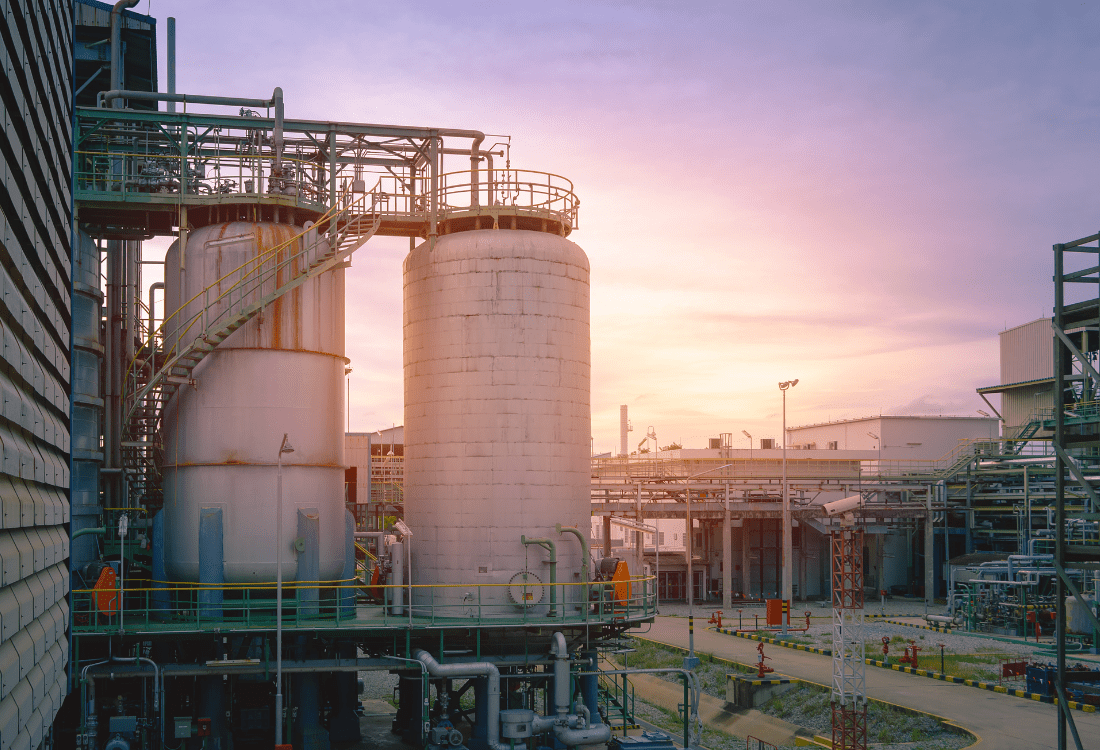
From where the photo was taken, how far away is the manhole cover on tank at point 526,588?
31859mm

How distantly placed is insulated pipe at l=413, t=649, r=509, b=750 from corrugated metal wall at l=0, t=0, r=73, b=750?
783 inches

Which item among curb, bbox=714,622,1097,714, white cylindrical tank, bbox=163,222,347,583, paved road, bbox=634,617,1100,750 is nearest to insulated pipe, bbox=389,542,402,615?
white cylindrical tank, bbox=163,222,347,583

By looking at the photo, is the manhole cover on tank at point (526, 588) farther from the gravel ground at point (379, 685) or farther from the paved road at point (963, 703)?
the gravel ground at point (379, 685)

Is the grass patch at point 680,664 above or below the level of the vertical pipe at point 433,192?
below

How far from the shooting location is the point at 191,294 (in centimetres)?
3184

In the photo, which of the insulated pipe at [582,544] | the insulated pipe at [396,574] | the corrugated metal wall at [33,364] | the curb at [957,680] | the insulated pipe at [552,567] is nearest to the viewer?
the corrugated metal wall at [33,364]

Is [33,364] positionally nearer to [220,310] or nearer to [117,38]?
[220,310]

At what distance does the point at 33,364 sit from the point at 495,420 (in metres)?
25.5

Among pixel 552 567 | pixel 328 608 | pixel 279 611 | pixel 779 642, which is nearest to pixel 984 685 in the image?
pixel 779 642

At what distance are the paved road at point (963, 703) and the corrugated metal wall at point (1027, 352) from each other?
34.8 meters

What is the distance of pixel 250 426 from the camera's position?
102 ft

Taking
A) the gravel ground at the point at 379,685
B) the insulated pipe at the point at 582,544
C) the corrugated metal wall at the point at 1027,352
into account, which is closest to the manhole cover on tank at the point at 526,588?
the insulated pipe at the point at 582,544

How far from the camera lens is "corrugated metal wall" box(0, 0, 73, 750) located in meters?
6.08

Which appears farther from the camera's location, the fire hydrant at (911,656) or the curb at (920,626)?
the curb at (920,626)
